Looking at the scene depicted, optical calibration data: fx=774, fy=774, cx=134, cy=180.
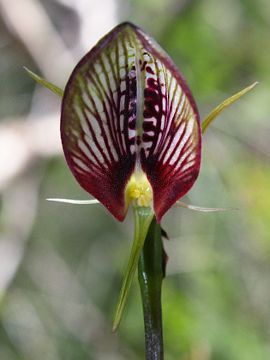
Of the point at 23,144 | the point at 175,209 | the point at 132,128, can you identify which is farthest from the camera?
the point at 175,209

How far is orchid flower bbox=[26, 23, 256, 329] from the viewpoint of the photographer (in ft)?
3.17

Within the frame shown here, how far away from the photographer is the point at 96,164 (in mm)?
1031

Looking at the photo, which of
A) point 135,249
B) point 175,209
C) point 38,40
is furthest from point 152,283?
point 175,209

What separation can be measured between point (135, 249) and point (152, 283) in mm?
76

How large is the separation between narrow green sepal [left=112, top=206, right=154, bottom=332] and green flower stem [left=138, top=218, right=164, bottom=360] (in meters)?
0.02

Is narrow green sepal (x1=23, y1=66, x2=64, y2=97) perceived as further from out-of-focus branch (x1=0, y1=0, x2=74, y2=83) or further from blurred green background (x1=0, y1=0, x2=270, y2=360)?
out-of-focus branch (x1=0, y1=0, x2=74, y2=83)

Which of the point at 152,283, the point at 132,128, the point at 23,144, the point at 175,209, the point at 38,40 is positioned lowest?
the point at 152,283

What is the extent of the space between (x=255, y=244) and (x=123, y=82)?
283 centimetres

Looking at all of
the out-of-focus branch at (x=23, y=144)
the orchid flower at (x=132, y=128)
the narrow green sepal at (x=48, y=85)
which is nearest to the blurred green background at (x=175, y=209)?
the out-of-focus branch at (x=23, y=144)

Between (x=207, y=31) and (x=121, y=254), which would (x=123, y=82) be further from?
(x=207, y=31)

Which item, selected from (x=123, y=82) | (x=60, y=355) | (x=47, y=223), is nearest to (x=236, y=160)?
(x=60, y=355)

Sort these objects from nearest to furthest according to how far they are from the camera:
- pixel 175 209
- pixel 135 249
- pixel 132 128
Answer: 1. pixel 135 249
2. pixel 132 128
3. pixel 175 209

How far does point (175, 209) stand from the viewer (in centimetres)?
493

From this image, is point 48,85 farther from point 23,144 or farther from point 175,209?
point 175,209
